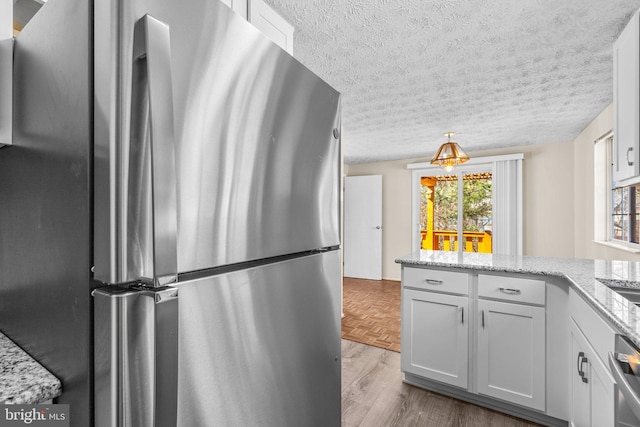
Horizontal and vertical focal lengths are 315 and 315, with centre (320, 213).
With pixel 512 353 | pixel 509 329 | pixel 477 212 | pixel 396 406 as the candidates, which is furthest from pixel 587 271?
pixel 477 212

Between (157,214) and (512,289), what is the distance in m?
2.05

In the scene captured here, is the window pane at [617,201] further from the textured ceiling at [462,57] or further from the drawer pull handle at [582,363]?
the drawer pull handle at [582,363]

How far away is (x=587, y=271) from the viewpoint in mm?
1719

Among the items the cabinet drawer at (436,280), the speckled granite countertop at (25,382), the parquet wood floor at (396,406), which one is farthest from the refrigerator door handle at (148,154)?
the cabinet drawer at (436,280)

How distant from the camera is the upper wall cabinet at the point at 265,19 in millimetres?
1334

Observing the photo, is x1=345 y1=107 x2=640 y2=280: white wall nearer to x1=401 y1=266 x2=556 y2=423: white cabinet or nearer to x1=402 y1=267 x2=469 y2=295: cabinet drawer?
x1=401 y1=266 x2=556 y2=423: white cabinet

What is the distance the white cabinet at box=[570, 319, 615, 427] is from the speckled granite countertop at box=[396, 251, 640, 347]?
0.75 ft

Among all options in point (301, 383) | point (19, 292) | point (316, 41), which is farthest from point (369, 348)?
point (19, 292)

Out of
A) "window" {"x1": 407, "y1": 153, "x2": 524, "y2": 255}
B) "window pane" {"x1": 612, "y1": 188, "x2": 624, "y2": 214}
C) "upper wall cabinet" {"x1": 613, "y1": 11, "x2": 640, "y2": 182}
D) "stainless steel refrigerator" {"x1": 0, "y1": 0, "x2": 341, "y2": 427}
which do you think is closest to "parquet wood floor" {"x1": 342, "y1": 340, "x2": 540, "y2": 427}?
Result: "stainless steel refrigerator" {"x1": 0, "y1": 0, "x2": 341, "y2": 427}

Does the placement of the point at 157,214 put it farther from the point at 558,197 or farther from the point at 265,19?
the point at 558,197

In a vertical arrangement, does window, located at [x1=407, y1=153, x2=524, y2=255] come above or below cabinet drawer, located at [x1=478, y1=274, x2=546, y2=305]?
above

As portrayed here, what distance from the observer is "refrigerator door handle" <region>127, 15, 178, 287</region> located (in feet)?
1.44

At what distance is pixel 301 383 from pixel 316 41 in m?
1.78

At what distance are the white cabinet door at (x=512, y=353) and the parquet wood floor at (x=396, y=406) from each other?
0.16m
